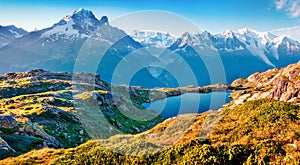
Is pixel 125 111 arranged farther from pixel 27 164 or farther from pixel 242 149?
pixel 242 149

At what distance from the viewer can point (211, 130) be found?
106 ft

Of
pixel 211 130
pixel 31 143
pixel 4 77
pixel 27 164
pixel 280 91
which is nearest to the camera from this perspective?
Result: pixel 27 164

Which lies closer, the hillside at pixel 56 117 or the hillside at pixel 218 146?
the hillside at pixel 218 146

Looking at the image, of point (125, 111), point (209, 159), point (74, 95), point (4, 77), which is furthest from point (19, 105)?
point (4, 77)

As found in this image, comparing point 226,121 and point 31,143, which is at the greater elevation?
point 226,121

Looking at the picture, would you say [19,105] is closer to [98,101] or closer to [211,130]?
[98,101]

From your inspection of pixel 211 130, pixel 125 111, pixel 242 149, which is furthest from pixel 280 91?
pixel 242 149

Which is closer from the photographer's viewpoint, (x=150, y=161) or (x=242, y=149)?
(x=242, y=149)

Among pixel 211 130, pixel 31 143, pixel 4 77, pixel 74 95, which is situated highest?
pixel 4 77

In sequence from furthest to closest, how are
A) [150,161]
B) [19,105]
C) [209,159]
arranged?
1. [19,105]
2. [150,161]
3. [209,159]

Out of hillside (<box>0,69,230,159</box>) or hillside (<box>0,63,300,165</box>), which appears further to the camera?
hillside (<box>0,69,230,159</box>)

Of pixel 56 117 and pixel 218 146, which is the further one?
pixel 56 117

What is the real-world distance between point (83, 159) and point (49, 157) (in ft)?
23.5

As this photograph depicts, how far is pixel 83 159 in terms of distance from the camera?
27.0 meters
